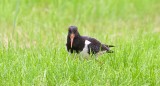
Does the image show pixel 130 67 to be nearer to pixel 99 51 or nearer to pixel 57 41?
pixel 99 51

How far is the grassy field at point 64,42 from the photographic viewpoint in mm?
6113

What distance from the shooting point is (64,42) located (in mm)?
8414

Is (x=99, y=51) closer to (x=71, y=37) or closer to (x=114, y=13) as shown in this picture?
(x=71, y=37)

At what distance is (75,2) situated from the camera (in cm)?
1115

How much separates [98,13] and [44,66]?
5.04 metres

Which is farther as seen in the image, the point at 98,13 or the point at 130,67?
the point at 98,13

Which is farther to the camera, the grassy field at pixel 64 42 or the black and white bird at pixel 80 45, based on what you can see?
the black and white bird at pixel 80 45

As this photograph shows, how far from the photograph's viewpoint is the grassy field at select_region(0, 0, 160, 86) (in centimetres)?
611

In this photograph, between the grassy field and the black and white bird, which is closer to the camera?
the grassy field

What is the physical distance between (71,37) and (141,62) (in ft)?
3.05

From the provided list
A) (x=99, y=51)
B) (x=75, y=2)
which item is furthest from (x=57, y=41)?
(x=75, y=2)

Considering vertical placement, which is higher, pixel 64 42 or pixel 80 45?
pixel 80 45

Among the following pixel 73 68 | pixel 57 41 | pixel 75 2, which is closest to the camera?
pixel 73 68

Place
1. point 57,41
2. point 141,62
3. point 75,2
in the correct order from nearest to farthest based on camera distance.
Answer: point 141,62 → point 57,41 → point 75,2
